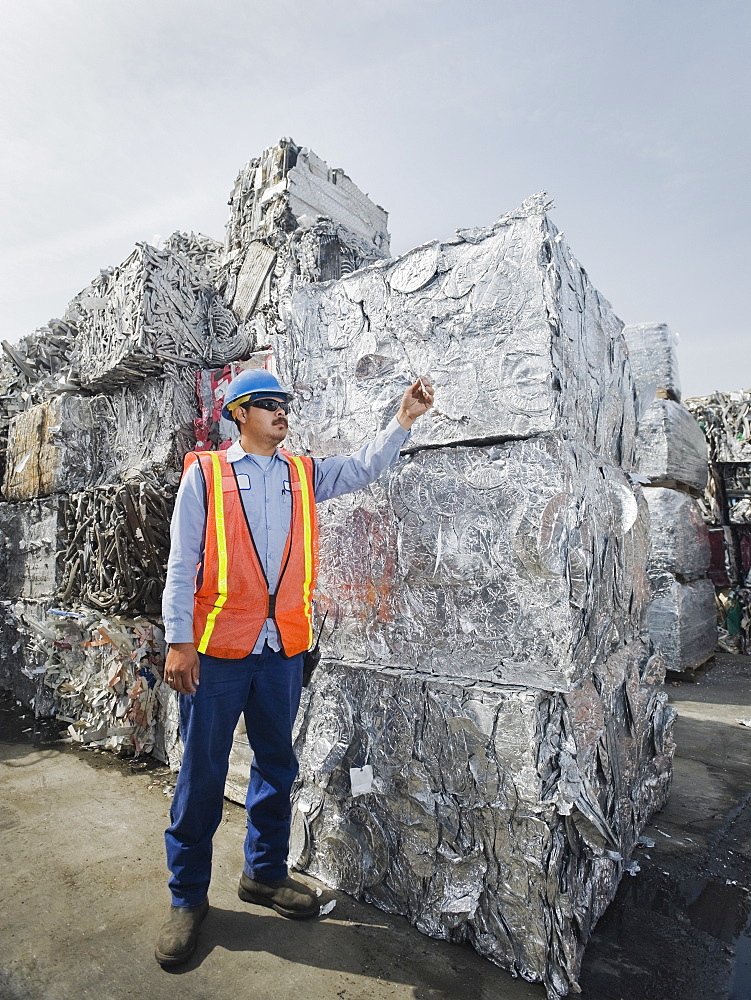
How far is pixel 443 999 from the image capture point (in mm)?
1521

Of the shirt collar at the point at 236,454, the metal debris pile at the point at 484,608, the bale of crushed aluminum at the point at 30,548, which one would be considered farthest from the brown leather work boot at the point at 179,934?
the bale of crushed aluminum at the point at 30,548

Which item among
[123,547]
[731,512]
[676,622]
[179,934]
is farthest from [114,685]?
[731,512]

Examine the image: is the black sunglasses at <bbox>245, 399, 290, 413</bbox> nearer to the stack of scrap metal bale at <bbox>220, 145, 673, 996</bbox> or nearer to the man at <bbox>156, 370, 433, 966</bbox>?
the man at <bbox>156, 370, 433, 966</bbox>

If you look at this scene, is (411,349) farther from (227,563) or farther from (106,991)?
(106,991)

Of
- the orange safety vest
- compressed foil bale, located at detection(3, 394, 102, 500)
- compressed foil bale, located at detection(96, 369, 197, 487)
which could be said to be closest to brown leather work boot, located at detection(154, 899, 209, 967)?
the orange safety vest

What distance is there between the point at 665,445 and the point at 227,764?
14.6ft

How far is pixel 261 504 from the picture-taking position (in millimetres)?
1881

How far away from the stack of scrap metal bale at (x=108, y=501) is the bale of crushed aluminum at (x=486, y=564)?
1.44m

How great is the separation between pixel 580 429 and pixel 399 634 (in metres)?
0.86

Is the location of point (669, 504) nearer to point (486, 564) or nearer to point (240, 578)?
point (486, 564)

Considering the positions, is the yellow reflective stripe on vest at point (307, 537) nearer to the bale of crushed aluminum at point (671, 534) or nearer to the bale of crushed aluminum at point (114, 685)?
the bale of crushed aluminum at point (114, 685)

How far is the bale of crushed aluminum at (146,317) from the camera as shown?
3.27 meters

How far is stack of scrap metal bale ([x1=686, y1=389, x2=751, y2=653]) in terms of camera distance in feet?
20.7

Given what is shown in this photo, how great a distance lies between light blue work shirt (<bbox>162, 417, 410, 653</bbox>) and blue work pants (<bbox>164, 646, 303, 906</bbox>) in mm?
114
